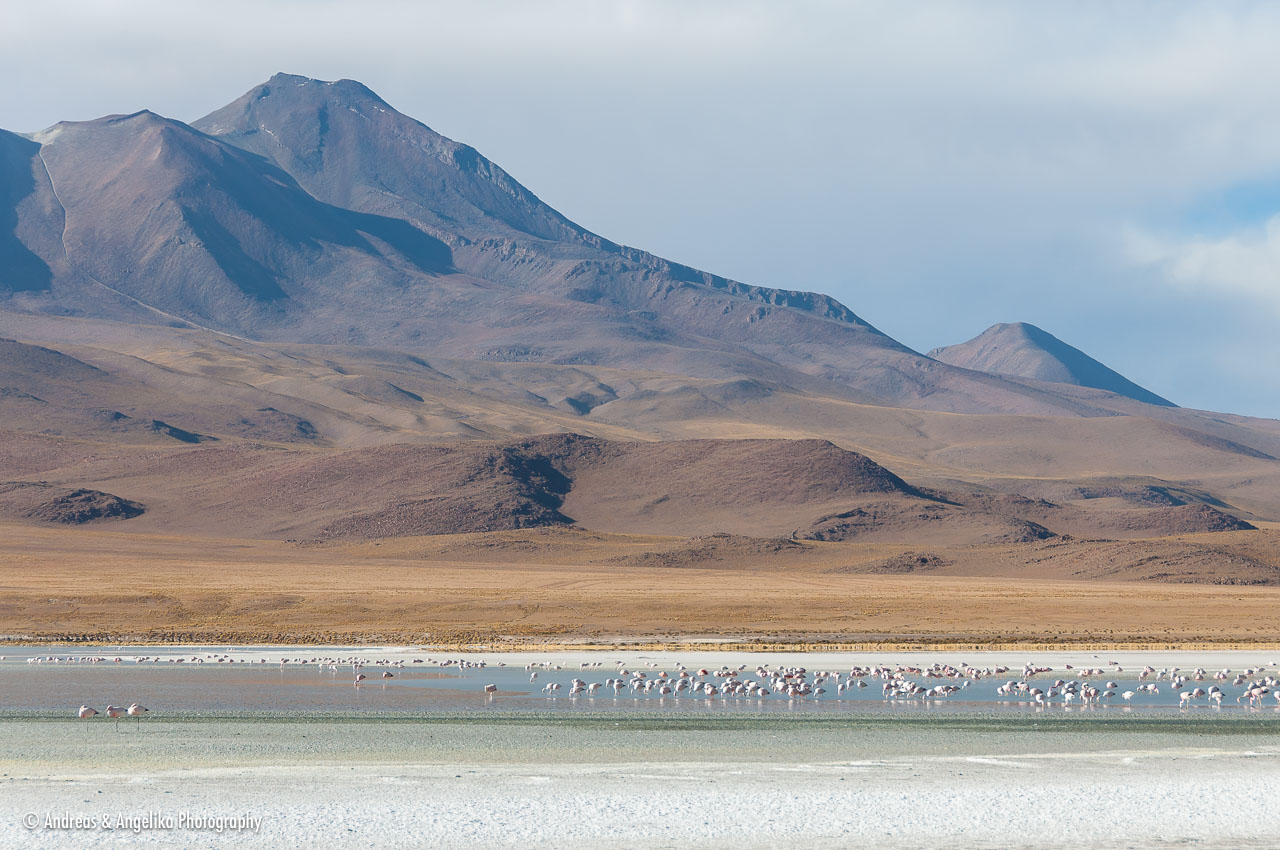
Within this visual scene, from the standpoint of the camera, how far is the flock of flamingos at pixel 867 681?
109ft

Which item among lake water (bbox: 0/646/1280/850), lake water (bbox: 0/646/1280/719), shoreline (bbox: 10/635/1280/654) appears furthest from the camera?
shoreline (bbox: 10/635/1280/654)

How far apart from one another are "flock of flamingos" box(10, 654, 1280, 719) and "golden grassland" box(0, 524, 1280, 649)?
9.41 m

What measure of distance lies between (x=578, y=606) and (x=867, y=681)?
32.0m

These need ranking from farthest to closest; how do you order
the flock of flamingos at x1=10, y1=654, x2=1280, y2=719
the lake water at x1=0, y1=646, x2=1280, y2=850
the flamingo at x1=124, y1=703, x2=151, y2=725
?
the flock of flamingos at x1=10, y1=654, x2=1280, y2=719, the flamingo at x1=124, y1=703, x2=151, y2=725, the lake water at x1=0, y1=646, x2=1280, y2=850

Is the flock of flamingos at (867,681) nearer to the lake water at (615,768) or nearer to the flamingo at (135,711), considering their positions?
the flamingo at (135,711)

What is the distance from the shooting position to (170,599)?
69.2 metres

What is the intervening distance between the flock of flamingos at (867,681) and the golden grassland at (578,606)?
941 cm

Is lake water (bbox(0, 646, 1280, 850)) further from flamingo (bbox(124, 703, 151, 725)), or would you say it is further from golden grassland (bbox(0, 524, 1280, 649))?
golden grassland (bbox(0, 524, 1280, 649))

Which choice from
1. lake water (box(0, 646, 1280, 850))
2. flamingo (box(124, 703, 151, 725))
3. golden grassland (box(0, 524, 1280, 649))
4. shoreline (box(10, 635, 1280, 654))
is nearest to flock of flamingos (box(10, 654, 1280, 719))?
flamingo (box(124, 703, 151, 725))

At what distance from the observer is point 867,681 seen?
37438 millimetres

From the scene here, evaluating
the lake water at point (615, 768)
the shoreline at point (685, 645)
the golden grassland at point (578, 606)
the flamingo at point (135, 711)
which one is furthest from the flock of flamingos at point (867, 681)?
the golden grassland at point (578, 606)

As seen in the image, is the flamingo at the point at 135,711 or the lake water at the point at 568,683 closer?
the flamingo at the point at 135,711

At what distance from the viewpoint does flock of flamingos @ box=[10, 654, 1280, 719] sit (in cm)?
3328

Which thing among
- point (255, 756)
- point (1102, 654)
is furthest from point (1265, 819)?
point (1102, 654)
